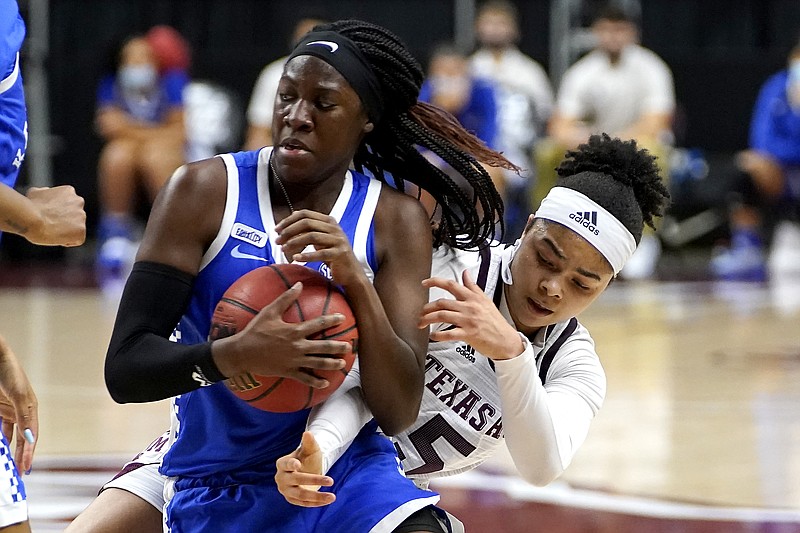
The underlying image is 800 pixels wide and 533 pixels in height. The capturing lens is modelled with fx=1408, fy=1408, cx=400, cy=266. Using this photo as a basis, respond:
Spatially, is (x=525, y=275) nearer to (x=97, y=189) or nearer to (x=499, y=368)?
(x=499, y=368)

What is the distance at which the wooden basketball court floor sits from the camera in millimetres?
4645

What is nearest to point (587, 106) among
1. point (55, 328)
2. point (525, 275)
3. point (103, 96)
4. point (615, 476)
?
point (103, 96)

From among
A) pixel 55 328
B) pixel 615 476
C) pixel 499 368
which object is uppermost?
pixel 499 368

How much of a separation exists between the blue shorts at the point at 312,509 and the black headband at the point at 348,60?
76 cm

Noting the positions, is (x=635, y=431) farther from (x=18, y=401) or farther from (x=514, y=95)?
(x=514, y=95)

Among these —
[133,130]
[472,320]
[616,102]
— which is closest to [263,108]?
[133,130]

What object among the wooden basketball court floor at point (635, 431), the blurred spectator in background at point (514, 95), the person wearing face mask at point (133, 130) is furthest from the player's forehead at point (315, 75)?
the blurred spectator in background at point (514, 95)

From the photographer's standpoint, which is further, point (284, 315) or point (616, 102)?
point (616, 102)

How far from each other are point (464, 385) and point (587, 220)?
496 millimetres

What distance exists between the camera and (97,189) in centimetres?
1304

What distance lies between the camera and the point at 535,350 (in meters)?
3.41

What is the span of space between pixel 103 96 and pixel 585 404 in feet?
31.2

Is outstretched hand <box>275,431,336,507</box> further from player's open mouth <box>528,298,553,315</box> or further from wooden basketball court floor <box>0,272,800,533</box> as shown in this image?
wooden basketball court floor <box>0,272,800,533</box>

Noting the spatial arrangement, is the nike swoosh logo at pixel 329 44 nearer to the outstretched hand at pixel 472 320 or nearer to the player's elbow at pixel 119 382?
the outstretched hand at pixel 472 320
